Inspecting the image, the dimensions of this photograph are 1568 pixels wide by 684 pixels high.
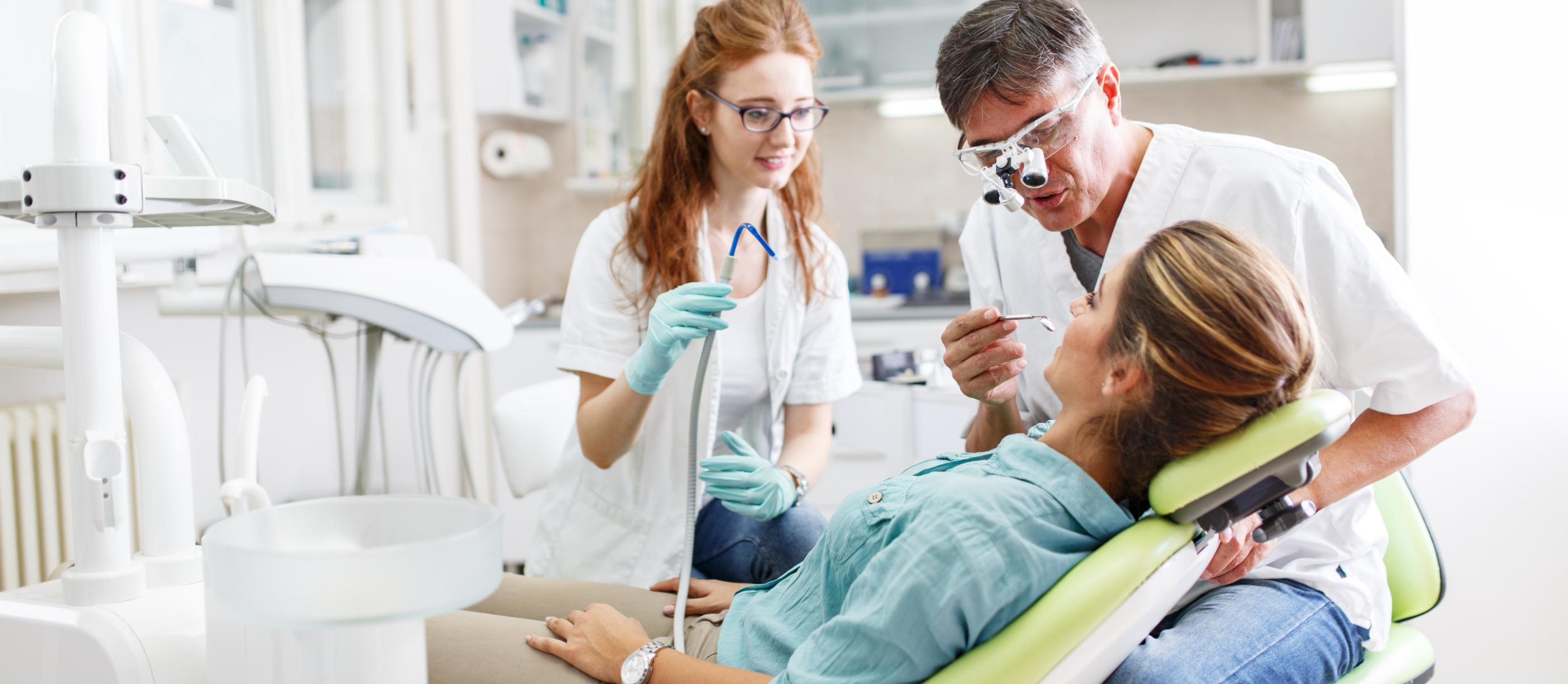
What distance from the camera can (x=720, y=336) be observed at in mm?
1529

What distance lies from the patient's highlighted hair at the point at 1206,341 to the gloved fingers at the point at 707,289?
46 cm

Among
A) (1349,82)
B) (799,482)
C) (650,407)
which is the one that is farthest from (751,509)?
(1349,82)

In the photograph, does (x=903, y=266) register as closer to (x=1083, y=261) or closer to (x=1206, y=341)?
(x=1083, y=261)

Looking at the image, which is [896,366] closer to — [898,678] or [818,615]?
[818,615]

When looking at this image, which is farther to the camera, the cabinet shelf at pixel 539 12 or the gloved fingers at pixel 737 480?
the cabinet shelf at pixel 539 12

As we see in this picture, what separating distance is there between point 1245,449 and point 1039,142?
0.47 m

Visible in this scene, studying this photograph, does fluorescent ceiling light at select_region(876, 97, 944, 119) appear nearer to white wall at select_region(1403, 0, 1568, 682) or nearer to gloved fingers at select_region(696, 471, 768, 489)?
white wall at select_region(1403, 0, 1568, 682)

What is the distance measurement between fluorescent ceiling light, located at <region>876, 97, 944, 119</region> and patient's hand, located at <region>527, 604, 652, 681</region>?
269cm

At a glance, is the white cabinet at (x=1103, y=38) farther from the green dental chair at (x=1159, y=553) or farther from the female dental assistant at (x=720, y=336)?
the green dental chair at (x=1159, y=553)

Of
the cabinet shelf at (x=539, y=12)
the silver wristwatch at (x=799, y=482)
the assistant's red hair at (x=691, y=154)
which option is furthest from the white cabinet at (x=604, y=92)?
the silver wristwatch at (x=799, y=482)

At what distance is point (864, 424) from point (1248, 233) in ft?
4.28

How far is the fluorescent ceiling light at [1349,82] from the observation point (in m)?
3.06

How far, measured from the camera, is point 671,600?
1.25 metres

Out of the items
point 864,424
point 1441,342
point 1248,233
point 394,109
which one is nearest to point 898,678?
point 1248,233
